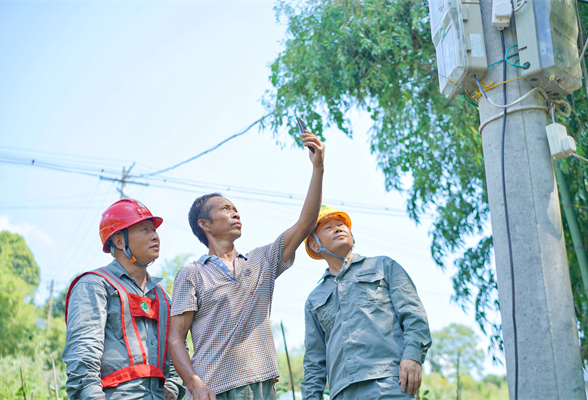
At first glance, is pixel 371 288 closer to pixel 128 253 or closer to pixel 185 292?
pixel 185 292

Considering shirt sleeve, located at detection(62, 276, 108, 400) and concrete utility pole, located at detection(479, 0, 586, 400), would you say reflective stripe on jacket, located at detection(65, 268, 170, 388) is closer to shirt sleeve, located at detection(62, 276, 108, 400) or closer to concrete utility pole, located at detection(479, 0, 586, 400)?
shirt sleeve, located at detection(62, 276, 108, 400)

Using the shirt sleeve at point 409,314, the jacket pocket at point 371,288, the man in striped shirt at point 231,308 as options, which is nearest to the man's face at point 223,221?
the man in striped shirt at point 231,308

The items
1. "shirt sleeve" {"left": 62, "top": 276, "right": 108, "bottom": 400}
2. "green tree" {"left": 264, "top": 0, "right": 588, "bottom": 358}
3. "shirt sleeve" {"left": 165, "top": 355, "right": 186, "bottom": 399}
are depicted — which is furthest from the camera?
"green tree" {"left": 264, "top": 0, "right": 588, "bottom": 358}

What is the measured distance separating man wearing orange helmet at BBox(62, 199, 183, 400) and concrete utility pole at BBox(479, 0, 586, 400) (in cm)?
175

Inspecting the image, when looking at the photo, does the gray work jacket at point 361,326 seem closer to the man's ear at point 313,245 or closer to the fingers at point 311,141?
the man's ear at point 313,245

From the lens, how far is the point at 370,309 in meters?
3.17

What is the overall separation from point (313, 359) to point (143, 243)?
1168 millimetres

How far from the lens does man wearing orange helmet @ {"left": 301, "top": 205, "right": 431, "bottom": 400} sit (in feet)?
9.70

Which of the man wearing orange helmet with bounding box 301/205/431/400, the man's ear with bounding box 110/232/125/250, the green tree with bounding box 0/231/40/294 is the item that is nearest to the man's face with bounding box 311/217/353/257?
the man wearing orange helmet with bounding box 301/205/431/400

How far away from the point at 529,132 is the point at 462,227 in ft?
16.6

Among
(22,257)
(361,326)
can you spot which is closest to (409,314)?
(361,326)

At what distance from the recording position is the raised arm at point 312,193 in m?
3.19

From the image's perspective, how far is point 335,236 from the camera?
138 inches

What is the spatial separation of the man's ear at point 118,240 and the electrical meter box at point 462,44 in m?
1.97
